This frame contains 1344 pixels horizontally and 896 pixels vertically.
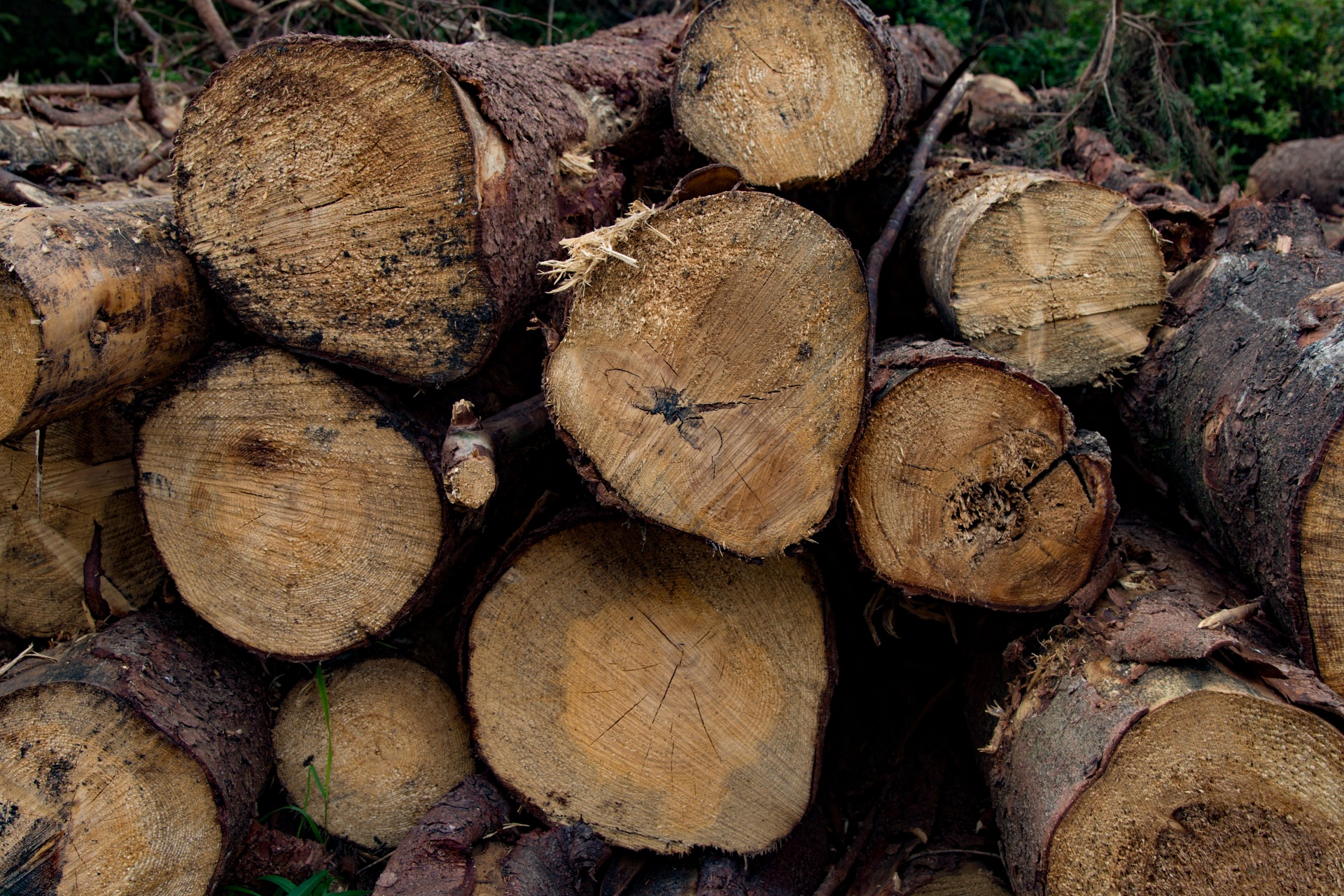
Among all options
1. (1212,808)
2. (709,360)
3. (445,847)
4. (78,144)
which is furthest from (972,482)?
(78,144)

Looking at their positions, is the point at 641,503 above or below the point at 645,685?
above

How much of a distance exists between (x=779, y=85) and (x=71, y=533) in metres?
2.11

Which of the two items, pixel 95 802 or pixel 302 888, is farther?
pixel 302 888

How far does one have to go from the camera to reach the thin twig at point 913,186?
215cm

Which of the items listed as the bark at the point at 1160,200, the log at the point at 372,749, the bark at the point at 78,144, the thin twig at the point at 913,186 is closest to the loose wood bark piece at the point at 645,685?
the log at the point at 372,749

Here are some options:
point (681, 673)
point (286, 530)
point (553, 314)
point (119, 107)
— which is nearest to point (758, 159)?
point (553, 314)

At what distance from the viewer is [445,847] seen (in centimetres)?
170

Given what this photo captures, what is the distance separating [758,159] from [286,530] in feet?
4.63

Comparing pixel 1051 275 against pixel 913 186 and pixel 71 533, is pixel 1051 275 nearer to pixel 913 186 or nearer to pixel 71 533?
pixel 913 186

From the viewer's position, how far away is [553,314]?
1.77m

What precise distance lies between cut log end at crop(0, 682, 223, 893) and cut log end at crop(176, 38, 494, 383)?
898mm

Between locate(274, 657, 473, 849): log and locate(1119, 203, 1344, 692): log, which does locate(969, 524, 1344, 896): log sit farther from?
locate(274, 657, 473, 849): log

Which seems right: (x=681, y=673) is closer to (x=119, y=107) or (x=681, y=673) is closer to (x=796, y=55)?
(x=796, y=55)

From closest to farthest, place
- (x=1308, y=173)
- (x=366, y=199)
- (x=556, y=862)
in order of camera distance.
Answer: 1. (x=366, y=199)
2. (x=556, y=862)
3. (x=1308, y=173)
